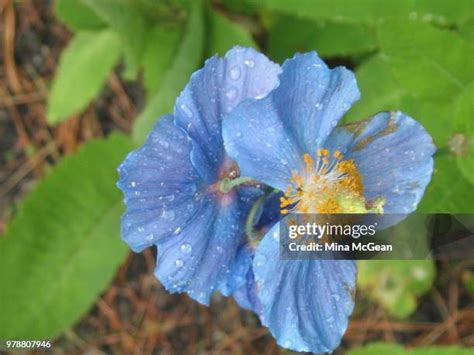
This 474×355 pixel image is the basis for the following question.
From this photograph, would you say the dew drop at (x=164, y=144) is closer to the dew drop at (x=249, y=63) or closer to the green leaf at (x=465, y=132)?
the dew drop at (x=249, y=63)

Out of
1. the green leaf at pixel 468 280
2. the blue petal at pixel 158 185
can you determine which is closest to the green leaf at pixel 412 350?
the green leaf at pixel 468 280

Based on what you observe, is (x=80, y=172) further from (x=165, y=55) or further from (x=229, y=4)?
(x=229, y=4)

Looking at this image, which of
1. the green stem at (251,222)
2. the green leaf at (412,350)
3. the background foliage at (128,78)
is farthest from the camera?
the background foliage at (128,78)

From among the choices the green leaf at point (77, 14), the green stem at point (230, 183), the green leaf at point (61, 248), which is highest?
the green leaf at point (77, 14)

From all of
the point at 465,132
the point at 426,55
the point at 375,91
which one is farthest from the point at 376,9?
the point at 465,132

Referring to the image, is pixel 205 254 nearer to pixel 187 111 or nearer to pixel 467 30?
pixel 187 111

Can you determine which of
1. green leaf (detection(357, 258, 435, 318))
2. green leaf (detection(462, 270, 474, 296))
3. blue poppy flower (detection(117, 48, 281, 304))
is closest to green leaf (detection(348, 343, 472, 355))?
green leaf (detection(357, 258, 435, 318))
